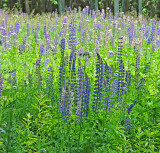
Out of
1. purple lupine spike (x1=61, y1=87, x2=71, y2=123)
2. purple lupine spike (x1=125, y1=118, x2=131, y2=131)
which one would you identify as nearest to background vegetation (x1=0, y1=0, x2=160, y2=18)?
purple lupine spike (x1=125, y1=118, x2=131, y2=131)

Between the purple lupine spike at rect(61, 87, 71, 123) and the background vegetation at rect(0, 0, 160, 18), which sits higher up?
the background vegetation at rect(0, 0, 160, 18)

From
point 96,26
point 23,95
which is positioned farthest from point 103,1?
point 23,95

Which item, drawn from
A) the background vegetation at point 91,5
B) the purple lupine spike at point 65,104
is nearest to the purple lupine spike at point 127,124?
the purple lupine spike at point 65,104

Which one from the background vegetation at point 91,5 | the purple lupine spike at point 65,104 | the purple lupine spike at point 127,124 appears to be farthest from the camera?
the background vegetation at point 91,5

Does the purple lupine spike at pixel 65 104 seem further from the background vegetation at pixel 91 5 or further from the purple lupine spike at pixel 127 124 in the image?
the background vegetation at pixel 91 5

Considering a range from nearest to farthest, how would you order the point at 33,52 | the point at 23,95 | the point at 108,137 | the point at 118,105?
1. the point at 108,137
2. the point at 118,105
3. the point at 23,95
4. the point at 33,52

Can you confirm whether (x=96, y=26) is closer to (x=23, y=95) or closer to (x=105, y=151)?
(x=23, y=95)

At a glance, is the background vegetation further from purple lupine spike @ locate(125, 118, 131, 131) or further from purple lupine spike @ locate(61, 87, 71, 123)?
purple lupine spike @ locate(61, 87, 71, 123)

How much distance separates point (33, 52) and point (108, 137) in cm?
497

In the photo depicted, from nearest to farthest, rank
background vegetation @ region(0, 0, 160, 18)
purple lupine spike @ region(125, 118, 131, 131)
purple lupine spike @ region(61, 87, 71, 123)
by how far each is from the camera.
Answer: purple lupine spike @ region(61, 87, 71, 123)
purple lupine spike @ region(125, 118, 131, 131)
background vegetation @ region(0, 0, 160, 18)

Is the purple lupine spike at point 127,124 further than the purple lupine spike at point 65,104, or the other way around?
the purple lupine spike at point 127,124

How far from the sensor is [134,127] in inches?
127

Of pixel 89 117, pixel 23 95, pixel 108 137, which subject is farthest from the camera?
pixel 23 95

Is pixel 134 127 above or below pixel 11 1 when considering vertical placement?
below
